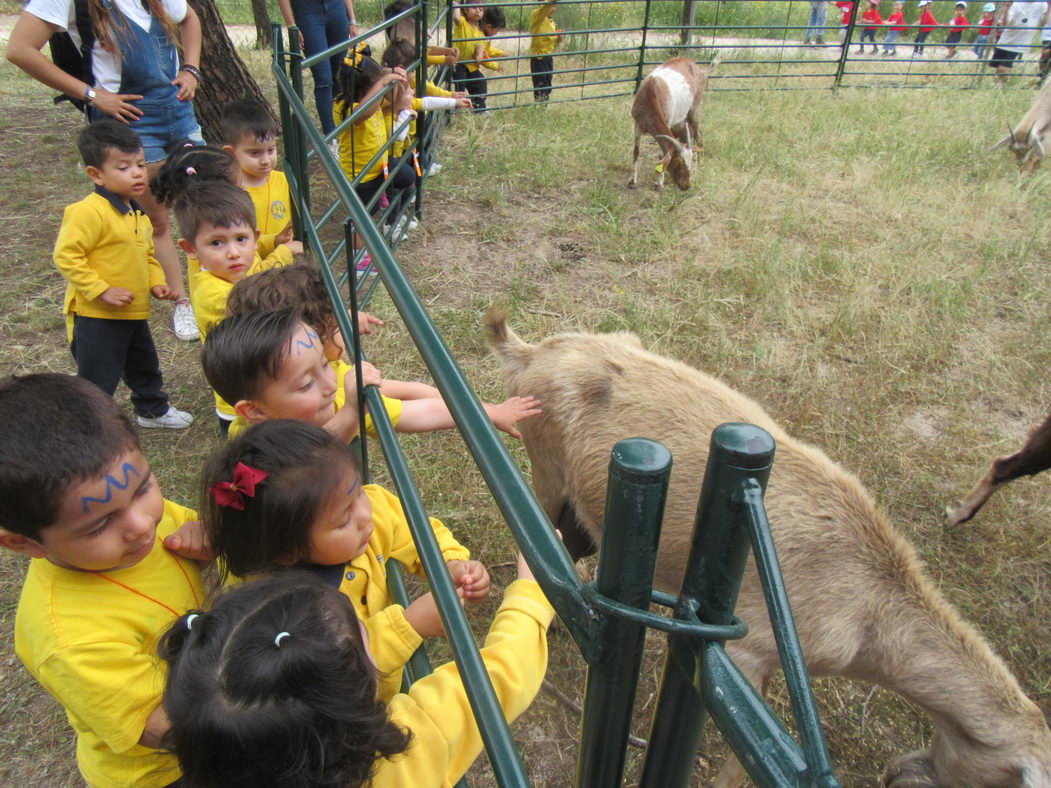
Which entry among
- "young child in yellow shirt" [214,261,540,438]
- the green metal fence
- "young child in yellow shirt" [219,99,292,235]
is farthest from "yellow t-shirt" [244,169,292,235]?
the green metal fence

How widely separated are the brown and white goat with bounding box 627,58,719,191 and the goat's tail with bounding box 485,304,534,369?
4.14m

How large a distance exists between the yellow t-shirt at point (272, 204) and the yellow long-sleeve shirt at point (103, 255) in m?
0.55

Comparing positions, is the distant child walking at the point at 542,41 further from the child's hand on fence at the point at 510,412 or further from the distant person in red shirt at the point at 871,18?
the distant person in red shirt at the point at 871,18

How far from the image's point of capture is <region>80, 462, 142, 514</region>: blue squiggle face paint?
3.86 feet

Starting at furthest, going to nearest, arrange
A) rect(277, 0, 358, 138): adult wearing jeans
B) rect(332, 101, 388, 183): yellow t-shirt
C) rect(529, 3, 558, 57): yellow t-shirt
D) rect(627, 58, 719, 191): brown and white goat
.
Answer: rect(529, 3, 558, 57): yellow t-shirt < rect(627, 58, 719, 191): brown and white goat < rect(277, 0, 358, 138): adult wearing jeans < rect(332, 101, 388, 183): yellow t-shirt

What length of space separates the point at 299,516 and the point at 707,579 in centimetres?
93

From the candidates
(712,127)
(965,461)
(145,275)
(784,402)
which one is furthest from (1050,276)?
(145,275)

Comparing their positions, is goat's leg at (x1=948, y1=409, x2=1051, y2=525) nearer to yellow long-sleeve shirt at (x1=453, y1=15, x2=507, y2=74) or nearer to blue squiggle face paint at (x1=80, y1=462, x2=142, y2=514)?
blue squiggle face paint at (x1=80, y1=462, x2=142, y2=514)

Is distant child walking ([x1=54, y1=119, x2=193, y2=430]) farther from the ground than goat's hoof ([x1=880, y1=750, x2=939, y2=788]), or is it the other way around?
distant child walking ([x1=54, y1=119, x2=193, y2=430])

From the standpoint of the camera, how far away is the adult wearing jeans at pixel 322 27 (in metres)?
5.11

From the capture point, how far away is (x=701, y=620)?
0.61 meters

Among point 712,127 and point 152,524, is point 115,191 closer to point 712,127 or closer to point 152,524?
point 152,524

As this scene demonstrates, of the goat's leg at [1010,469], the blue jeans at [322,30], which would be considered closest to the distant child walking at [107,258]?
the blue jeans at [322,30]

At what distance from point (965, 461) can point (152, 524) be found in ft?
12.7
